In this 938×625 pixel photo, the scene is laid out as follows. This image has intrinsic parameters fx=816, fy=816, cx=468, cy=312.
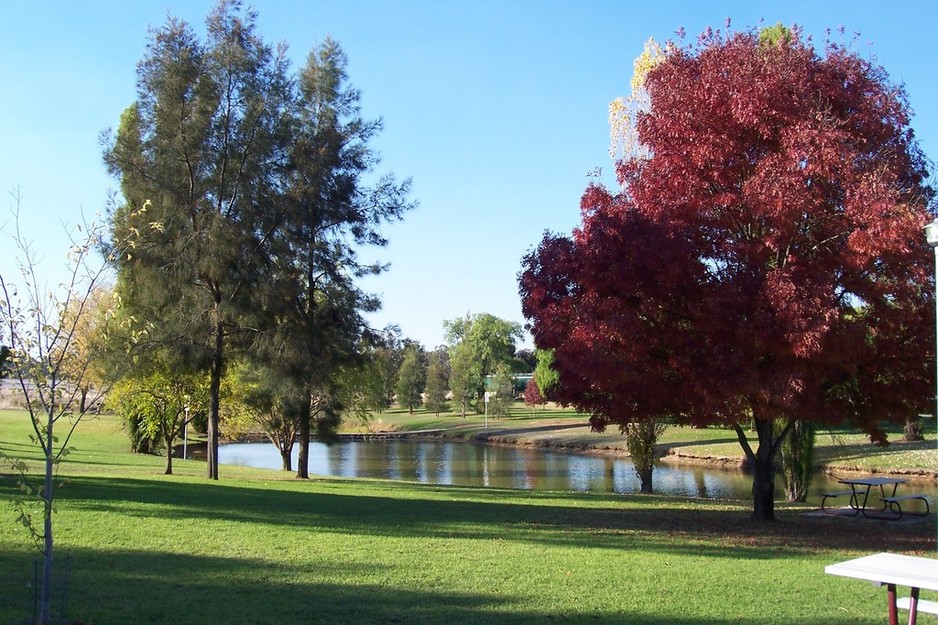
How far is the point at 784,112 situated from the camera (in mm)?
12188

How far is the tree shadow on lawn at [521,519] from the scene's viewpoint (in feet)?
38.1

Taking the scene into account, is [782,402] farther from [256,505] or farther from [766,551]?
[256,505]

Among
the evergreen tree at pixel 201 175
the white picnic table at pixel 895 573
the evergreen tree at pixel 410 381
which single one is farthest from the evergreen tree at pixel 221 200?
the evergreen tree at pixel 410 381

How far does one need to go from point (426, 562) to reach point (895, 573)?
4976 mm

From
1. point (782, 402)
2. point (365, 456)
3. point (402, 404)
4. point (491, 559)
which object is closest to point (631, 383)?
point (782, 402)

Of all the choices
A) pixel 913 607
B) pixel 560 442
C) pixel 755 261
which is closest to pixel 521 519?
pixel 755 261

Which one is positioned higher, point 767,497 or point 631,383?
point 631,383

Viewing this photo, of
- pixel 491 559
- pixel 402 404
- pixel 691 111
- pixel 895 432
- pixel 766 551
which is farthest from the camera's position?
pixel 402 404

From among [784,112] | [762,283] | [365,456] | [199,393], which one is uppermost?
[784,112]

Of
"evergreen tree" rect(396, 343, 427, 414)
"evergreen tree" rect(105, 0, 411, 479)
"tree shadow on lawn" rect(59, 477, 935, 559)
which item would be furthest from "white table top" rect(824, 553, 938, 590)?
"evergreen tree" rect(396, 343, 427, 414)

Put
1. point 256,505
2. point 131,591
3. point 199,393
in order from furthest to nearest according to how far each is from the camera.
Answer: point 199,393 < point 256,505 < point 131,591

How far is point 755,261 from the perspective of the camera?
12.4m

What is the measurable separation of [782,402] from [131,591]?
8.35 metres

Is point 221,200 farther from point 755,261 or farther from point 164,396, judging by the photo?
point 755,261
